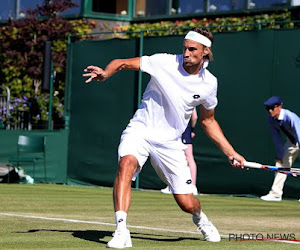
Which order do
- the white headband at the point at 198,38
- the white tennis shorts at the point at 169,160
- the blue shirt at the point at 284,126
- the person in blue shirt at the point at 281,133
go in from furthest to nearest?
the person in blue shirt at the point at 281,133, the blue shirt at the point at 284,126, the white headband at the point at 198,38, the white tennis shorts at the point at 169,160

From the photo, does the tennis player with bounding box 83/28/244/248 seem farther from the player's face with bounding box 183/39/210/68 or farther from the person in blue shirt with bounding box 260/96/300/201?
the person in blue shirt with bounding box 260/96/300/201

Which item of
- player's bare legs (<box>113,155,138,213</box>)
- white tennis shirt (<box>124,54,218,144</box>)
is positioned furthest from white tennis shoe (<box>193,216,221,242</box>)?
player's bare legs (<box>113,155,138,213</box>)

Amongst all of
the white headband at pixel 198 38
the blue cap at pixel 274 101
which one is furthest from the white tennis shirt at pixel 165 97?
the blue cap at pixel 274 101

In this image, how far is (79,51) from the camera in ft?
65.9

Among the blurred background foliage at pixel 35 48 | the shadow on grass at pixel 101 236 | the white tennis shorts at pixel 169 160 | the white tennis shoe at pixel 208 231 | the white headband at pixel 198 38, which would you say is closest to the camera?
the white tennis shorts at pixel 169 160

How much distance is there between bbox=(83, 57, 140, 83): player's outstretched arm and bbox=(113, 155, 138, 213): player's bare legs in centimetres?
73

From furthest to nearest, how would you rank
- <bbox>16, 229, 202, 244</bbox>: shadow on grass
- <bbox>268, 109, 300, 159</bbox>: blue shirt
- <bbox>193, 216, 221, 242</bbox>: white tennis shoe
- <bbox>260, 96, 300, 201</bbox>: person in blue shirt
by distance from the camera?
<bbox>260, 96, 300, 201</bbox>: person in blue shirt → <bbox>268, 109, 300, 159</bbox>: blue shirt → <bbox>16, 229, 202, 244</bbox>: shadow on grass → <bbox>193, 216, 221, 242</bbox>: white tennis shoe

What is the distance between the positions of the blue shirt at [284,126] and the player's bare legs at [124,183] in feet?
23.0

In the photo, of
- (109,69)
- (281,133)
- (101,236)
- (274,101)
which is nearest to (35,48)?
(281,133)

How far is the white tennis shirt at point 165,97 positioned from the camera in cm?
804

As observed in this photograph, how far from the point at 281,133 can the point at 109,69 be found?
9.16 m

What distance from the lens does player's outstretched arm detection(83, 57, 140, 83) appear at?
24.3 feet

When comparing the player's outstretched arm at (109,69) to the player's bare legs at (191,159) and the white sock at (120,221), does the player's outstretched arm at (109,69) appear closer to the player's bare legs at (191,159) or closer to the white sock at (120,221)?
the white sock at (120,221)

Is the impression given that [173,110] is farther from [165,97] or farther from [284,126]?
[284,126]
